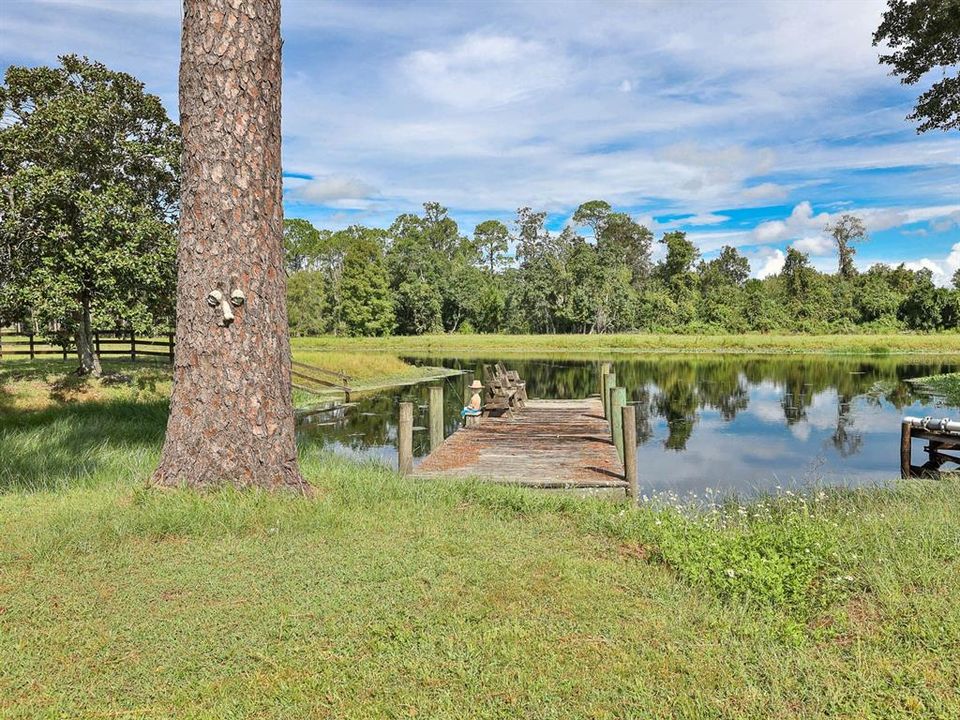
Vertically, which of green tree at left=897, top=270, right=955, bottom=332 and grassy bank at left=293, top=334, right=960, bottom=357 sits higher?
green tree at left=897, top=270, right=955, bottom=332

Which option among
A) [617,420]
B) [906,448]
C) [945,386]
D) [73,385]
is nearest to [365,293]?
[73,385]

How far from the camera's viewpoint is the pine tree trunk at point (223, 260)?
6.86 metres

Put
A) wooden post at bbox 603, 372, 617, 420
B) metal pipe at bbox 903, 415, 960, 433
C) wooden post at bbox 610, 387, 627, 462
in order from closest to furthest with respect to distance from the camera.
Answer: wooden post at bbox 610, 387, 627, 462
metal pipe at bbox 903, 415, 960, 433
wooden post at bbox 603, 372, 617, 420

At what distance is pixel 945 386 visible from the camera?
29.1 m

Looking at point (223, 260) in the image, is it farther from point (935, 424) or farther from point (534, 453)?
point (935, 424)

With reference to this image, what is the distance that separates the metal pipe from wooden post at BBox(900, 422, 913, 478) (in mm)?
111

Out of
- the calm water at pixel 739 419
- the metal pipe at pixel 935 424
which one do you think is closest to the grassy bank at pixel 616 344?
the calm water at pixel 739 419

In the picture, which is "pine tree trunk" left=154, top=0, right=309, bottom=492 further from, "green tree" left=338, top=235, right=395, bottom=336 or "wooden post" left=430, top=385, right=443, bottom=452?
"green tree" left=338, top=235, right=395, bottom=336

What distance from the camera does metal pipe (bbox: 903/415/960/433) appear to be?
13.4 m

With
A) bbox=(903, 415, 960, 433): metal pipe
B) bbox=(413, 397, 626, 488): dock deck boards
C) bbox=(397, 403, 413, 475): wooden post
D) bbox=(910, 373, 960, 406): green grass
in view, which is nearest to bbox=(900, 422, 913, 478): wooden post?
bbox=(903, 415, 960, 433): metal pipe

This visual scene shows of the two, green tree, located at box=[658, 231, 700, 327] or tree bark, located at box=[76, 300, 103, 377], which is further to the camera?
green tree, located at box=[658, 231, 700, 327]

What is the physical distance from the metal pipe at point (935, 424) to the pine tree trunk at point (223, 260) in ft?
44.4

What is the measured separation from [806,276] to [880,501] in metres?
69.2

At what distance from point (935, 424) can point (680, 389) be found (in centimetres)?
1979
